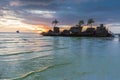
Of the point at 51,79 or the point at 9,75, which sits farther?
the point at 9,75

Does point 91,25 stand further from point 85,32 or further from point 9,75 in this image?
point 9,75

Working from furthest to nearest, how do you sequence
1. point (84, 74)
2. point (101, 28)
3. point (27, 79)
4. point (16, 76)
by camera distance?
1. point (101, 28)
2. point (84, 74)
3. point (16, 76)
4. point (27, 79)

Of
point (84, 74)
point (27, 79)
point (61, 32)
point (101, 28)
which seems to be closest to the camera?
point (27, 79)

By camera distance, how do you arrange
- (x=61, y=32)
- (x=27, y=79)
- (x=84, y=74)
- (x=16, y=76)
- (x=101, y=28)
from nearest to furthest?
(x=27, y=79), (x=16, y=76), (x=84, y=74), (x=101, y=28), (x=61, y=32)

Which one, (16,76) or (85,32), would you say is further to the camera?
(85,32)

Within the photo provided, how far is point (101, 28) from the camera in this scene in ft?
420

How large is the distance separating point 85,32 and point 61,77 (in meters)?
120

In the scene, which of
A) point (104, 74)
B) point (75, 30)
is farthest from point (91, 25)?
point (104, 74)

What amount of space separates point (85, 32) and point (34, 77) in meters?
120

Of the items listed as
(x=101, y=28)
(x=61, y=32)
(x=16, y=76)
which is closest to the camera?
(x=16, y=76)

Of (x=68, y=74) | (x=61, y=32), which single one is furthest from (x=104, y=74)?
(x=61, y=32)

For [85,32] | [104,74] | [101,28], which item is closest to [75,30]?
[85,32]

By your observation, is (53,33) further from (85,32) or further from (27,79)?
(27,79)

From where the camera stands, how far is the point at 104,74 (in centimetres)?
1221
